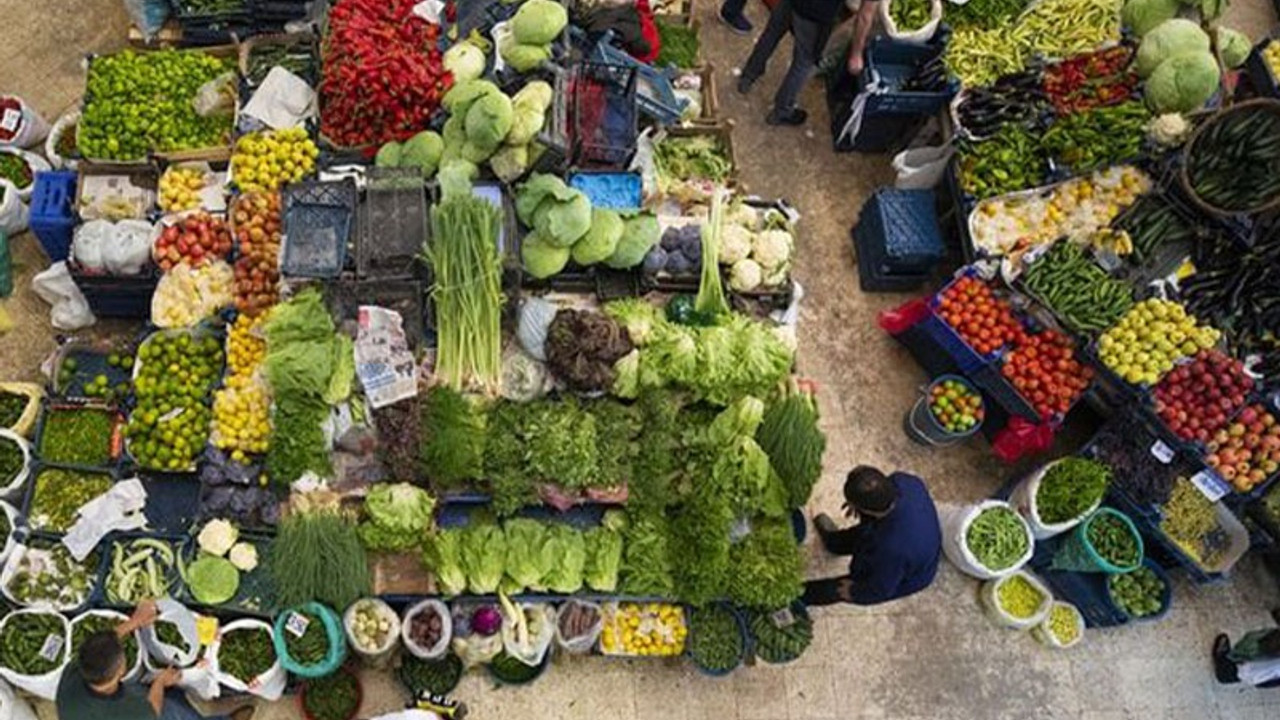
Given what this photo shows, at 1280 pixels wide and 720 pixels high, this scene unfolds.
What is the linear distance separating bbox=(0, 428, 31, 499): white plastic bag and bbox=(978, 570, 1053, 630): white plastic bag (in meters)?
5.74

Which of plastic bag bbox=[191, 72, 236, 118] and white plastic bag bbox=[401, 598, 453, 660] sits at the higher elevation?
plastic bag bbox=[191, 72, 236, 118]

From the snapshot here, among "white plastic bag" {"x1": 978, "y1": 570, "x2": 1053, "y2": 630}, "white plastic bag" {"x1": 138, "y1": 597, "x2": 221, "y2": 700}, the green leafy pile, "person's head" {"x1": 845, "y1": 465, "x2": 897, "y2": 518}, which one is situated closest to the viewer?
"person's head" {"x1": 845, "y1": 465, "x2": 897, "y2": 518}

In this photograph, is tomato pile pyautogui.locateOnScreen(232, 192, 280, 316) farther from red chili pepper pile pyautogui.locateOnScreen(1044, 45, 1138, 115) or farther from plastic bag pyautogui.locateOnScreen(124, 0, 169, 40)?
red chili pepper pile pyautogui.locateOnScreen(1044, 45, 1138, 115)

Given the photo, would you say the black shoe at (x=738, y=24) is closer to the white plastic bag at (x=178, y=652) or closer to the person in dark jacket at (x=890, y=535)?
the person in dark jacket at (x=890, y=535)

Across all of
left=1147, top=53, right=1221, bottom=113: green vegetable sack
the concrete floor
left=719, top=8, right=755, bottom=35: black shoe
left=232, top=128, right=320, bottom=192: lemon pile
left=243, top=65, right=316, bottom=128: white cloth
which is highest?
left=1147, top=53, right=1221, bottom=113: green vegetable sack

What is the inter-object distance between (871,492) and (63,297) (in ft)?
16.9

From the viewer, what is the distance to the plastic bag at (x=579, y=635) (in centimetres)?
581

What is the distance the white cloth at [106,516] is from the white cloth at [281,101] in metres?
2.40

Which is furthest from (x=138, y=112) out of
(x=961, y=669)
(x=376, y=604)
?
(x=961, y=669)

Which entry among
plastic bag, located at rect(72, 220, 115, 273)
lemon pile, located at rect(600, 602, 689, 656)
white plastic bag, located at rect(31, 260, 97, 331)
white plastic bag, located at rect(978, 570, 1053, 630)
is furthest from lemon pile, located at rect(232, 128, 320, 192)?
white plastic bag, located at rect(978, 570, 1053, 630)

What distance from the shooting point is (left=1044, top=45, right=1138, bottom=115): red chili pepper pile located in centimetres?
707

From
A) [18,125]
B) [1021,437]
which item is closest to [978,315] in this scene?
[1021,437]

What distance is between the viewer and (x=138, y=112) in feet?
21.5

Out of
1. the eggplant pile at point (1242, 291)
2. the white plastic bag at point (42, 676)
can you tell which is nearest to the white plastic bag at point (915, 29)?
the eggplant pile at point (1242, 291)
